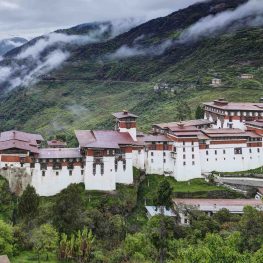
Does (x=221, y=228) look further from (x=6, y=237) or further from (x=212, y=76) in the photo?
(x=212, y=76)

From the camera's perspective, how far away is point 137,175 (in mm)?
81750

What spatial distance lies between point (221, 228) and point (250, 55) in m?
145

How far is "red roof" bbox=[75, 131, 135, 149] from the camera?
7556 cm

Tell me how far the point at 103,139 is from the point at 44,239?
26.7 meters

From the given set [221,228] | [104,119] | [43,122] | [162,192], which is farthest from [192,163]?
[43,122]

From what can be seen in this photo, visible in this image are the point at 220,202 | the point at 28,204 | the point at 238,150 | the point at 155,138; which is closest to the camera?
the point at 28,204

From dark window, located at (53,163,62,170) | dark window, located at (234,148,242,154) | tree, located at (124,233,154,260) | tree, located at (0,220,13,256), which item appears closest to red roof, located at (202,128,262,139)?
dark window, located at (234,148,242,154)

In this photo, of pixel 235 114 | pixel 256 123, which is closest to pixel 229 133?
pixel 256 123

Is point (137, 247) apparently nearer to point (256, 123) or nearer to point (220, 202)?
point (220, 202)

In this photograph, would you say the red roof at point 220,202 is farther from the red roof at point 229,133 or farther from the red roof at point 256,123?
the red roof at point 256,123

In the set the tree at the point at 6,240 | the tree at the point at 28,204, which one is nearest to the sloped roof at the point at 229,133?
the tree at the point at 28,204

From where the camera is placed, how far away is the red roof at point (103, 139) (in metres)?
75.6

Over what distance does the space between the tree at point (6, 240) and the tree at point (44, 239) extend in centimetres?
303

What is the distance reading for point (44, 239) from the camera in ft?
183
